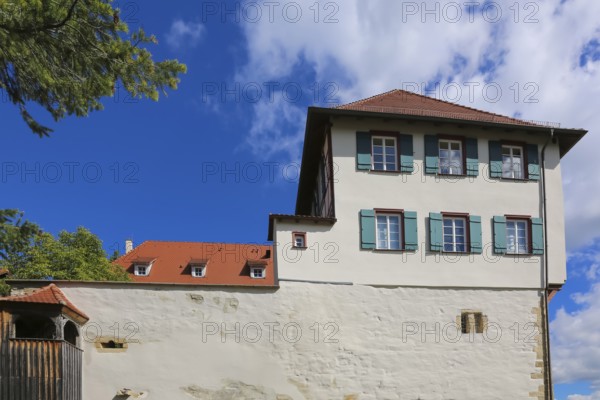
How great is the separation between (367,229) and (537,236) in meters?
5.21

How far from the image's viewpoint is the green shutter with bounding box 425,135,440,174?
17.7 meters

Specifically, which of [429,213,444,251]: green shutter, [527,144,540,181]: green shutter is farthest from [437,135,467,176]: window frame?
[527,144,540,181]: green shutter

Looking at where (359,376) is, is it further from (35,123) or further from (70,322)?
(35,123)

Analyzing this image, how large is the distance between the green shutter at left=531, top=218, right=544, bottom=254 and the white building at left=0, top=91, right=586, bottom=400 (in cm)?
4

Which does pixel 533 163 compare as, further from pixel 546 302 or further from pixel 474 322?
pixel 474 322

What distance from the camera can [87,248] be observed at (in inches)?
961

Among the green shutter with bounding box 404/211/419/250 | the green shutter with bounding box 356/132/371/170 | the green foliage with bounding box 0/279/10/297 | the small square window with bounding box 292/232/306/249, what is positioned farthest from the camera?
the green shutter with bounding box 356/132/371/170

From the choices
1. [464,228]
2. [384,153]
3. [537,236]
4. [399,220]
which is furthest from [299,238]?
[537,236]

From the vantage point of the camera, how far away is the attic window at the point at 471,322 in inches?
664

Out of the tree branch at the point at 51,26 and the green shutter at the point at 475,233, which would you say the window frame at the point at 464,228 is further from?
the tree branch at the point at 51,26

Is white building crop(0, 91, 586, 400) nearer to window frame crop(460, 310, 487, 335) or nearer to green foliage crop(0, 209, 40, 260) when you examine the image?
window frame crop(460, 310, 487, 335)

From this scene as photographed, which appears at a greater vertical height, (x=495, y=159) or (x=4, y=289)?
(x=495, y=159)

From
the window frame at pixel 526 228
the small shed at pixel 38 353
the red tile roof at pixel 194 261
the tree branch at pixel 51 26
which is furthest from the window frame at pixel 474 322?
the red tile roof at pixel 194 261

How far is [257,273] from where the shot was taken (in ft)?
106
